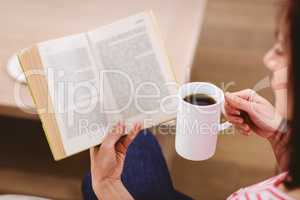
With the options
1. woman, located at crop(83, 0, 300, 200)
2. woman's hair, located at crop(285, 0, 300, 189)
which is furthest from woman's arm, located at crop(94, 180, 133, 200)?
woman's hair, located at crop(285, 0, 300, 189)

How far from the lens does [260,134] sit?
117 centimetres

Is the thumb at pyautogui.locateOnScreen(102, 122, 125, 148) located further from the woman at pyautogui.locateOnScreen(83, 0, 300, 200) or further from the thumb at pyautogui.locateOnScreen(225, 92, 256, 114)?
the thumb at pyautogui.locateOnScreen(225, 92, 256, 114)

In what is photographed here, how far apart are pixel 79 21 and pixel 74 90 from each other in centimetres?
62

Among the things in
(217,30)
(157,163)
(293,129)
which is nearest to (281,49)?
(293,129)

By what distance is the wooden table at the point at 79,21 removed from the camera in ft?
5.05

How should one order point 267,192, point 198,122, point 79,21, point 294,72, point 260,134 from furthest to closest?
point 79,21 < point 260,134 < point 198,122 < point 267,192 < point 294,72

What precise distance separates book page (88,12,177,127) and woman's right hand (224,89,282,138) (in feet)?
0.43

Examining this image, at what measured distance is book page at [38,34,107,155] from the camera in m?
1.08

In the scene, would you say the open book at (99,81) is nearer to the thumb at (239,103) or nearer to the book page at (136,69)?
the book page at (136,69)

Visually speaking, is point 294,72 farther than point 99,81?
No

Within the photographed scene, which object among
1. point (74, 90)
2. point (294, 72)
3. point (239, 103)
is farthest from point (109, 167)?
point (294, 72)

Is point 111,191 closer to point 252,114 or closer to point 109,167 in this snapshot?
point 109,167

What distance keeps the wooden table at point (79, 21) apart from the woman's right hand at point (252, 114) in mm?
353

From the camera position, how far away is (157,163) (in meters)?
1.31
